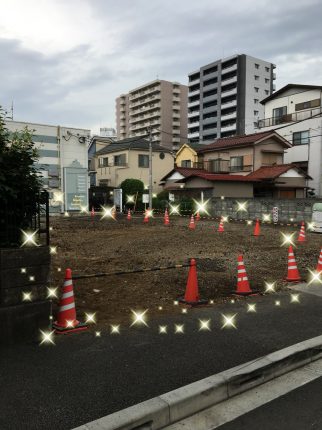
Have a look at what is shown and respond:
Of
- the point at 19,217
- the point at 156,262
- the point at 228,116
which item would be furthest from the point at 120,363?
the point at 228,116

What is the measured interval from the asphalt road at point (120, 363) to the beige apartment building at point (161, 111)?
78.9 metres

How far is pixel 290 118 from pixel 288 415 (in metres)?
42.8

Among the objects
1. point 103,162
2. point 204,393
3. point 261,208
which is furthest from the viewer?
point 103,162

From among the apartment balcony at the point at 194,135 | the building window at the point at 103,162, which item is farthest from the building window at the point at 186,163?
the apartment balcony at the point at 194,135

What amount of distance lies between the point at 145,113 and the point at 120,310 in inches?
3433

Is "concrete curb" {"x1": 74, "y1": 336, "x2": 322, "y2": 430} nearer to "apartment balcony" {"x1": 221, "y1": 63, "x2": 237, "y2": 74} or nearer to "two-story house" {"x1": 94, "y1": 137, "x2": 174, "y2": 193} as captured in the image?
"two-story house" {"x1": 94, "y1": 137, "x2": 174, "y2": 193}

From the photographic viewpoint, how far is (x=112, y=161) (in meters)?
45.8

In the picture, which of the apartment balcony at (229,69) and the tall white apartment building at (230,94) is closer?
the tall white apartment building at (230,94)

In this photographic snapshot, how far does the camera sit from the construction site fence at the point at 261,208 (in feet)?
70.2

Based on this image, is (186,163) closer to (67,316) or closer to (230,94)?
(230,94)

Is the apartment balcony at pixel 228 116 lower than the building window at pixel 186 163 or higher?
higher

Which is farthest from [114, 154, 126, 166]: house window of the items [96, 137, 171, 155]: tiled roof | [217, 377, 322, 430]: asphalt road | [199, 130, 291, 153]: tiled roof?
[217, 377, 322, 430]: asphalt road

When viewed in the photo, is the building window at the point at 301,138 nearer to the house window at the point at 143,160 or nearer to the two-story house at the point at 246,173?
the two-story house at the point at 246,173

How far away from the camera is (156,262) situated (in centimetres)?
1029
